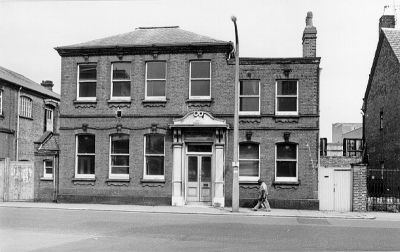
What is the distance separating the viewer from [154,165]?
24.1 meters

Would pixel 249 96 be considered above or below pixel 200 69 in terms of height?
below

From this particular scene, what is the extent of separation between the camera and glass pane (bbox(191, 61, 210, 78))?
24.0 m

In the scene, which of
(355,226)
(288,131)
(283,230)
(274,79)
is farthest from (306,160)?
(283,230)

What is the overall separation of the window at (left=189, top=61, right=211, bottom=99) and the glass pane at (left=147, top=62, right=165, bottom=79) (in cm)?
154

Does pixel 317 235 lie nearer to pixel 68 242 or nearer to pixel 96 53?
pixel 68 242

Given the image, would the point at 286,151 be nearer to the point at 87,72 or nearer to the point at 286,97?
the point at 286,97

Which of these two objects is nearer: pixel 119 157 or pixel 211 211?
pixel 211 211

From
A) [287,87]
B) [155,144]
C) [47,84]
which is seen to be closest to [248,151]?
[287,87]

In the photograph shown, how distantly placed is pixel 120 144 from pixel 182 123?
11.6 ft

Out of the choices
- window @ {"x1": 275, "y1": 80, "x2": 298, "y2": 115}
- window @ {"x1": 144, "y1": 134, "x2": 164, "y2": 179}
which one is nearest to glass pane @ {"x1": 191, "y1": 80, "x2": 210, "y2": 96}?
window @ {"x1": 144, "y1": 134, "x2": 164, "y2": 179}

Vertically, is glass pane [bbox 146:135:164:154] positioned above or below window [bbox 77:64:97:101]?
below

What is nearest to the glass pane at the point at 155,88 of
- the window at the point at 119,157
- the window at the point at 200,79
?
the window at the point at 200,79

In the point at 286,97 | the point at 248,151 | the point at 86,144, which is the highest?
the point at 286,97

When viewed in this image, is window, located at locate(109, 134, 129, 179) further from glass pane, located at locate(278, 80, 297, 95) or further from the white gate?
Answer: the white gate
